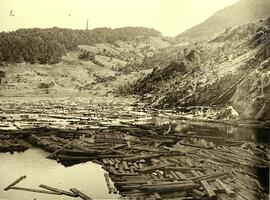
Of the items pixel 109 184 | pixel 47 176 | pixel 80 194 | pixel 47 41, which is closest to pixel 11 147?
pixel 47 176

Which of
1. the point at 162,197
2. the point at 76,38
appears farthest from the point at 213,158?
the point at 76,38

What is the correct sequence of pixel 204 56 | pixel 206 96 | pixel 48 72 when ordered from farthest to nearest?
1. pixel 48 72
2. pixel 204 56
3. pixel 206 96

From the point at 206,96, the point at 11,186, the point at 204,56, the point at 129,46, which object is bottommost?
the point at 11,186

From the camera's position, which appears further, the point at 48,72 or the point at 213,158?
the point at 48,72

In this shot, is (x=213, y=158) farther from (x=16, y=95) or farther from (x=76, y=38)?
(x=76, y=38)

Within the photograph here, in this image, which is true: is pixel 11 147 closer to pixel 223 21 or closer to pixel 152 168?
pixel 152 168
